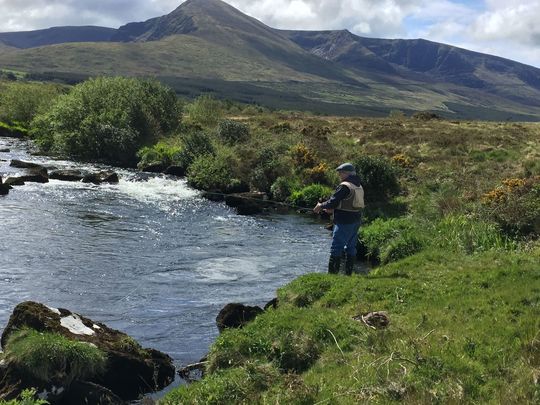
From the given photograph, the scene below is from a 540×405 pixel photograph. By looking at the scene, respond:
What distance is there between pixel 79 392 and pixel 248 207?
81.8ft

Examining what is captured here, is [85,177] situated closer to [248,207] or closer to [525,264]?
[248,207]

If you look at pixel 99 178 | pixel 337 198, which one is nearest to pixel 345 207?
pixel 337 198

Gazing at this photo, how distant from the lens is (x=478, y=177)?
3634cm

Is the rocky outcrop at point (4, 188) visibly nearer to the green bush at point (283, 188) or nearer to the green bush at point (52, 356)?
the green bush at point (283, 188)

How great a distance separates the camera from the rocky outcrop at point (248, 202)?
35.8m

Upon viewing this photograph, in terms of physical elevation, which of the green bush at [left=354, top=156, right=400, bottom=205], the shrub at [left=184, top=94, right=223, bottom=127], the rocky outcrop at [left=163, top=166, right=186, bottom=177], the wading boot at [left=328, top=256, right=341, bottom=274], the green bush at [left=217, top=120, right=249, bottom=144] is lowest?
the rocky outcrop at [left=163, top=166, right=186, bottom=177]

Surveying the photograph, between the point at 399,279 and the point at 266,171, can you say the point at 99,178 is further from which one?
the point at 399,279

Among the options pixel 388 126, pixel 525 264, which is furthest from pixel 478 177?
pixel 388 126

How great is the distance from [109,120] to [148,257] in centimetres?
3711

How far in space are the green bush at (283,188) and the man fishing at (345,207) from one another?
21805 mm

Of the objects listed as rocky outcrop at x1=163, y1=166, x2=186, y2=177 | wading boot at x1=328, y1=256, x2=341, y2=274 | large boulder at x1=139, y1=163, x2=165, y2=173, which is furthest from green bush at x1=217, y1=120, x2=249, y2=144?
wading boot at x1=328, y1=256, x2=341, y2=274

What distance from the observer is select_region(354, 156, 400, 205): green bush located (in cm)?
3409

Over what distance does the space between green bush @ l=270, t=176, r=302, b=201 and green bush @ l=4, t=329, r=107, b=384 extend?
27651 mm

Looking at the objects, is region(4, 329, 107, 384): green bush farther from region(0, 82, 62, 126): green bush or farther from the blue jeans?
region(0, 82, 62, 126): green bush
